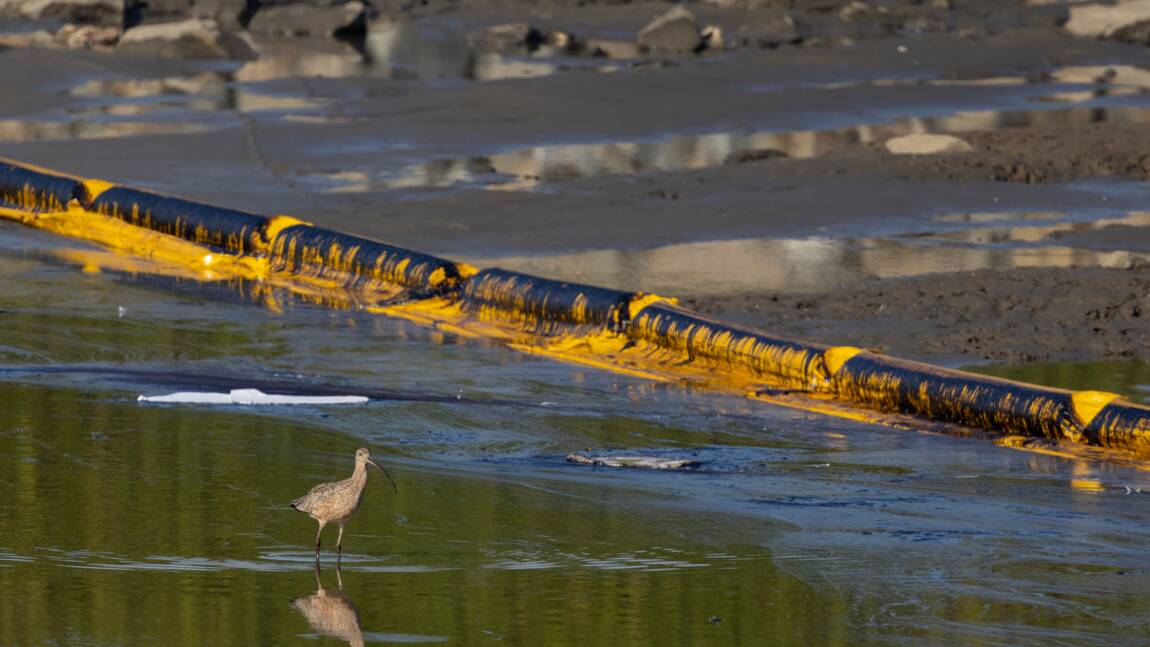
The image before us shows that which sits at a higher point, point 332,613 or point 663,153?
point 663,153

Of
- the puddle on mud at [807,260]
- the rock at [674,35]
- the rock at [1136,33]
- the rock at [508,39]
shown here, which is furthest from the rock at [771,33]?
the puddle on mud at [807,260]

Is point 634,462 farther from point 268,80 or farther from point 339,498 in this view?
point 268,80

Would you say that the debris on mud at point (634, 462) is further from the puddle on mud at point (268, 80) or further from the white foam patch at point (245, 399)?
the puddle on mud at point (268, 80)

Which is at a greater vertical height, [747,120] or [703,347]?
[747,120]

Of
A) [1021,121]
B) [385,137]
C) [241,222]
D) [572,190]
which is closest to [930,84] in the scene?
[1021,121]

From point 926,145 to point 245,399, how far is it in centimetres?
1077

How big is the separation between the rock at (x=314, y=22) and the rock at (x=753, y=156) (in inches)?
655

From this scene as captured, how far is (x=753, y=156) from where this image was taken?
60.0 ft

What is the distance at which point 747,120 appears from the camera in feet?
72.1

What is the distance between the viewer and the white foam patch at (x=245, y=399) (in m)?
8.98

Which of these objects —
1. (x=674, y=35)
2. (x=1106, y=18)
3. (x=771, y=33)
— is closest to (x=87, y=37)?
(x=674, y=35)

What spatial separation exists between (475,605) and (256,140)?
1341 centimetres

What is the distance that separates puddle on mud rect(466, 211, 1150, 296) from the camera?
1257 centimetres

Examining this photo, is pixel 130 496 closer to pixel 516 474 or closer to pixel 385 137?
pixel 516 474
